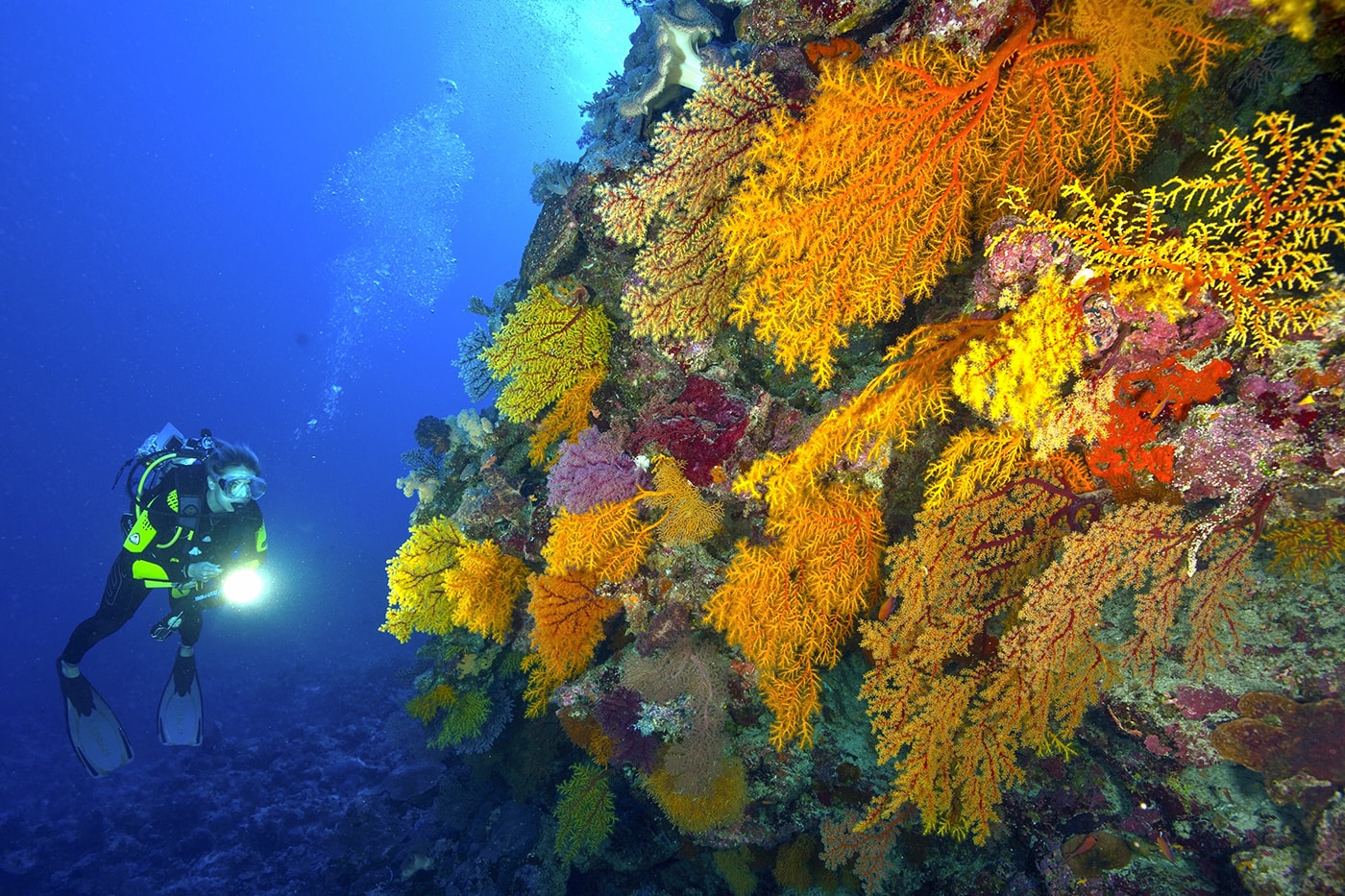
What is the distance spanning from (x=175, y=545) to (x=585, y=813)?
21.9ft

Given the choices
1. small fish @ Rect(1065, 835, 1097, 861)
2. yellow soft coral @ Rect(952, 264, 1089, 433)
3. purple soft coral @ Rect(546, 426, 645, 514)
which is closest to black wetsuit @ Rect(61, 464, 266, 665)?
purple soft coral @ Rect(546, 426, 645, 514)

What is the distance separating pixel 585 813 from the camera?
612 cm

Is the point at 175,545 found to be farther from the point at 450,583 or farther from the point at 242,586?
the point at 450,583

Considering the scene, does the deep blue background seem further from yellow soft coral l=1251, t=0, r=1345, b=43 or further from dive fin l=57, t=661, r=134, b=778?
yellow soft coral l=1251, t=0, r=1345, b=43

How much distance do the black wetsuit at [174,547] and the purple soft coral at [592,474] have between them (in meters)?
6.11

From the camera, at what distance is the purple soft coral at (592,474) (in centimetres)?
455

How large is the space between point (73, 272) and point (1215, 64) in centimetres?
10447

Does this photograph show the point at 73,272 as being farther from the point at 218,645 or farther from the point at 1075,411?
the point at 1075,411

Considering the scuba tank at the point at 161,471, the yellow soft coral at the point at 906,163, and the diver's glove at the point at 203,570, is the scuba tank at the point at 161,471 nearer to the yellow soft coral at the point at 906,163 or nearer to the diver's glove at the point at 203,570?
the diver's glove at the point at 203,570

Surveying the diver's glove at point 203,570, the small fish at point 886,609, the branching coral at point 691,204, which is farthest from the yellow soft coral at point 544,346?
the diver's glove at point 203,570

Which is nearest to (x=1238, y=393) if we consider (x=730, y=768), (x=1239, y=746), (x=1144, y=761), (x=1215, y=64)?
(x=1215, y=64)

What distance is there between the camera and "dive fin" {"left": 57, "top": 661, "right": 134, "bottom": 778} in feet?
→ 28.9

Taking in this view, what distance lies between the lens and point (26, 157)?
6962 cm

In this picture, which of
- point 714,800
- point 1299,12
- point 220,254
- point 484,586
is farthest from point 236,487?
point 220,254
